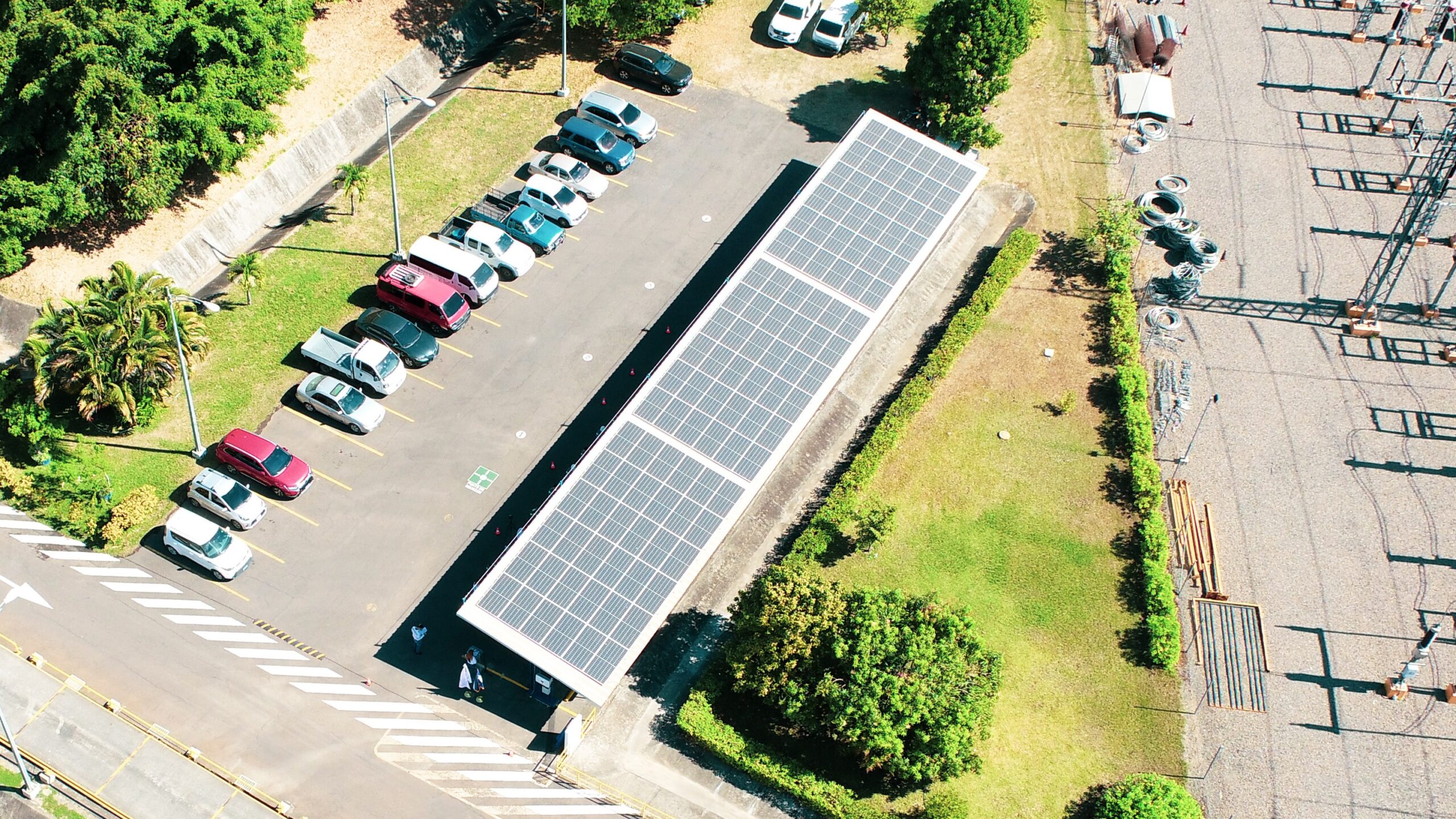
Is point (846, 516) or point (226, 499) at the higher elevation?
point (846, 516)

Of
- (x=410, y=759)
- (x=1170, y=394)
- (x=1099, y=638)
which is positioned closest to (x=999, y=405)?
(x=1170, y=394)

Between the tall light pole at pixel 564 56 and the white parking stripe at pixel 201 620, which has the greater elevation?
the tall light pole at pixel 564 56

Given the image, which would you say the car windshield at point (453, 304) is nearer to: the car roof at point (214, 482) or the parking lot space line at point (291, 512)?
the parking lot space line at point (291, 512)

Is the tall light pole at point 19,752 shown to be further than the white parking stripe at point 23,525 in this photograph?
No

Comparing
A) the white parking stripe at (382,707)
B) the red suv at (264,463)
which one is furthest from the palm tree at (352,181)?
the white parking stripe at (382,707)

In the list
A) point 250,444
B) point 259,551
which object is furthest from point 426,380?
point 259,551

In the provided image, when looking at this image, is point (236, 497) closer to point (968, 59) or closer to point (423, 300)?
point (423, 300)
